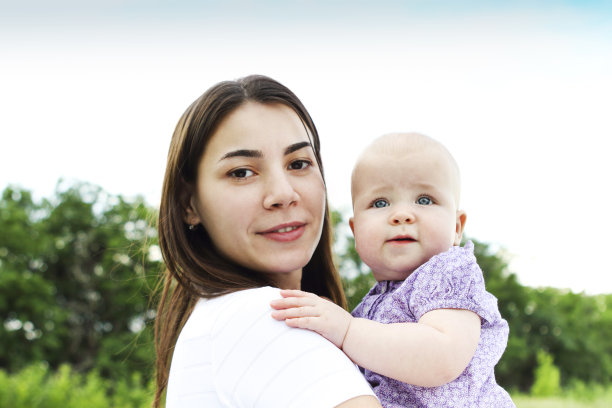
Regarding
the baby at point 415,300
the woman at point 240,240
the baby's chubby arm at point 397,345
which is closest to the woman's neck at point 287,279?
the woman at point 240,240

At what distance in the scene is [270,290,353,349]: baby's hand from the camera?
1.63 metres

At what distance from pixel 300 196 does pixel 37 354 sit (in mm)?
26737

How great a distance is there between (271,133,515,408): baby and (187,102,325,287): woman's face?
19 centimetres

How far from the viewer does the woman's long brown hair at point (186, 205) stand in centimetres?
210

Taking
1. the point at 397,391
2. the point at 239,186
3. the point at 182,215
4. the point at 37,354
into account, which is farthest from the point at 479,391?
the point at 37,354

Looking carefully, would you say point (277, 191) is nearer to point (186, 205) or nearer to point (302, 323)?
point (186, 205)

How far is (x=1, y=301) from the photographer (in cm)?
2591

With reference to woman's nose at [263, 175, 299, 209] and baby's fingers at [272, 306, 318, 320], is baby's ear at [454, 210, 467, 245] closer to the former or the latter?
woman's nose at [263, 175, 299, 209]

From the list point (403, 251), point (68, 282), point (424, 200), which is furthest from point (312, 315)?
point (68, 282)

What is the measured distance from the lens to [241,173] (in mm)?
2080

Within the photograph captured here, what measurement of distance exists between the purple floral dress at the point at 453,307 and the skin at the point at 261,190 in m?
0.43

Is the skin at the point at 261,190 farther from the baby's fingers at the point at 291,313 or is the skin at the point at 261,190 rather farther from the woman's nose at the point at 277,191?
the baby's fingers at the point at 291,313

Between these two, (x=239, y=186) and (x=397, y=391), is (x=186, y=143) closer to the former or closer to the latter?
(x=239, y=186)

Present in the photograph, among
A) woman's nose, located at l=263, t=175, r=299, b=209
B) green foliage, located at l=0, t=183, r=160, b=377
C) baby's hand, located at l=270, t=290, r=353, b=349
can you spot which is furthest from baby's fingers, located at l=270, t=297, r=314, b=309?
green foliage, located at l=0, t=183, r=160, b=377
